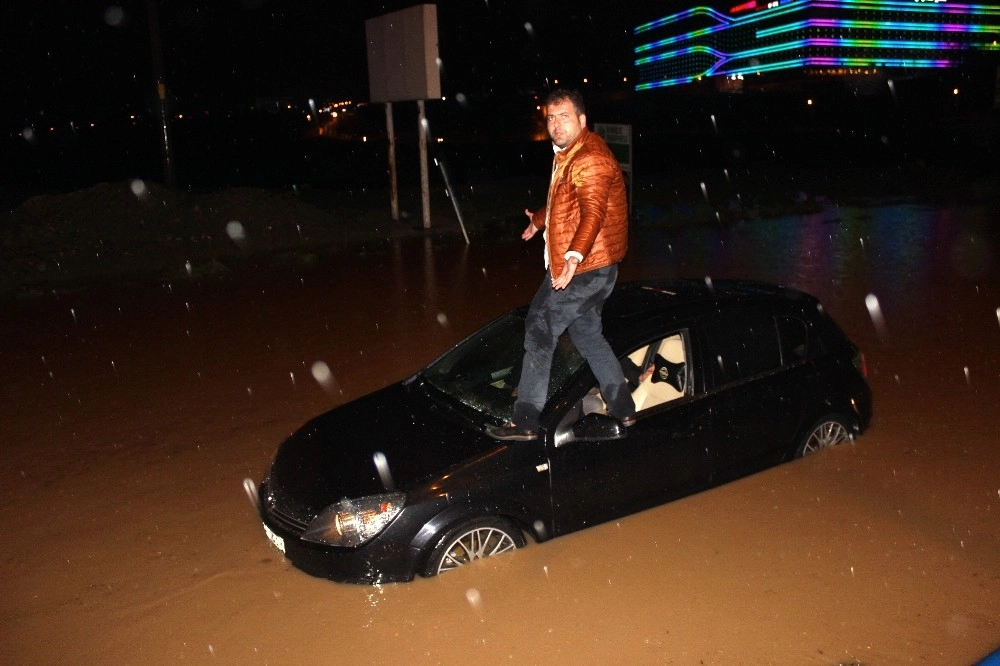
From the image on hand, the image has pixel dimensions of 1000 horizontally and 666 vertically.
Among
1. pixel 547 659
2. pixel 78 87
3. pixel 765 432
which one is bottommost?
pixel 547 659

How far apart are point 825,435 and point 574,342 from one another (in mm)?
2078

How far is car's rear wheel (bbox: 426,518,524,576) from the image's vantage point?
4488 mm

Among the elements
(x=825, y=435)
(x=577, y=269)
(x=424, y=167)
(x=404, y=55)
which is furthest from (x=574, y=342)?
(x=424, y=167)

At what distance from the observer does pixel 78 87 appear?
45750mm

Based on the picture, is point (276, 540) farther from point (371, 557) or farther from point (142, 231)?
point (142, 231)

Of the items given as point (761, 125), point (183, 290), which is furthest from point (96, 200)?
point (761, 125)

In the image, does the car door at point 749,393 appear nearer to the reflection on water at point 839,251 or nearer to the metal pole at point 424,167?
the reflection on water at point 839,251

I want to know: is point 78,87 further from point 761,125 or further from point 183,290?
point 761,125

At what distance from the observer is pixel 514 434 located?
4668mm

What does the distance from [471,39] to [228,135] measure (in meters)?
20.5

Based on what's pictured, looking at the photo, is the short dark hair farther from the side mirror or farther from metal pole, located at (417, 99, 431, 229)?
metal pole, located at (417, 99, 431, 229)

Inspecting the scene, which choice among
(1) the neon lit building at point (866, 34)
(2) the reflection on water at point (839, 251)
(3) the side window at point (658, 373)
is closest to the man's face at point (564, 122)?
(3) the side window at point (658, 373)

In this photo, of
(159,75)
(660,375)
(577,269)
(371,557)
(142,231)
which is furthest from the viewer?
(159,75)

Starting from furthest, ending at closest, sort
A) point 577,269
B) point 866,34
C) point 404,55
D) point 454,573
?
point 866,34, point 404,55, point 577,269, point 454,573
